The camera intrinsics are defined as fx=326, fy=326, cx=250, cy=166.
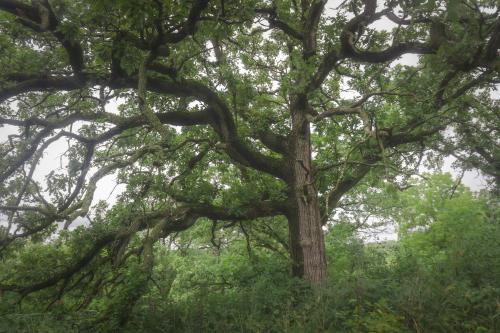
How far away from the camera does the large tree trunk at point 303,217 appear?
27.1 feet

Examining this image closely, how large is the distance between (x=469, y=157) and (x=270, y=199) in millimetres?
5071

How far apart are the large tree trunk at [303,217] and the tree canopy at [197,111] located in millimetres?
40

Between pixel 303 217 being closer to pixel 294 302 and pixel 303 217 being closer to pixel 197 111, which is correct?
pixel 294 302

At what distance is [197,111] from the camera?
8656 mm

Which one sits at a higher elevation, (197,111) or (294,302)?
(197,111)

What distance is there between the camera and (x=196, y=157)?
9.32m

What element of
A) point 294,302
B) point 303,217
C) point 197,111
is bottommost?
point 294,302

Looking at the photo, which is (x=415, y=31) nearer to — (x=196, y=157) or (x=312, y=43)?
(x=312, y=43)

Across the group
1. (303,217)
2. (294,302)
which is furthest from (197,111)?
(294,302)

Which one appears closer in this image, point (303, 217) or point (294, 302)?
point (294, 302)

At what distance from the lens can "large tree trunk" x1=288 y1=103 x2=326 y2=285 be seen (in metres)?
8.25

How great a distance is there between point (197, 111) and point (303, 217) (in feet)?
13.2

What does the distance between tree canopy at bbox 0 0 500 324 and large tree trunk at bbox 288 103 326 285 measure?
40 millimetres

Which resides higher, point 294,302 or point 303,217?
point 303,217
